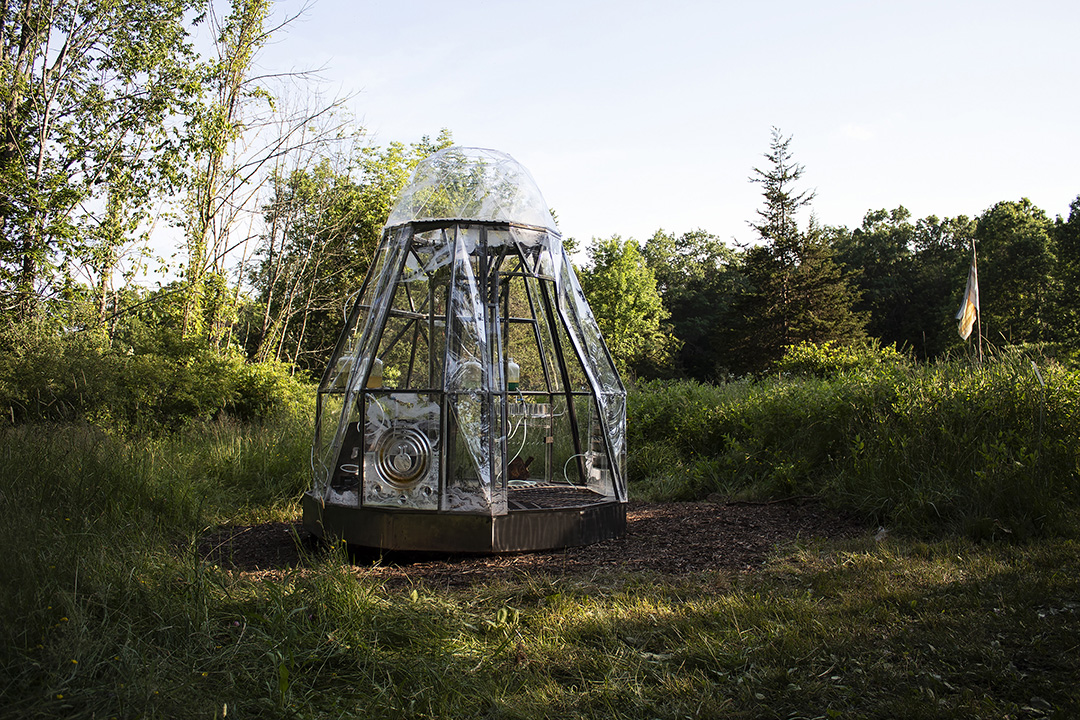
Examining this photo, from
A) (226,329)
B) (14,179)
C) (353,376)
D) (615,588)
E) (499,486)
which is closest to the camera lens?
(615,588)

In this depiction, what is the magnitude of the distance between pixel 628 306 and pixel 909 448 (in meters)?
27.9

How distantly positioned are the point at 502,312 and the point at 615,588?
10.5 ft

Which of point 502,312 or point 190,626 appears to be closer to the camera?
point 190,626

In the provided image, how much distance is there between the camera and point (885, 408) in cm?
644

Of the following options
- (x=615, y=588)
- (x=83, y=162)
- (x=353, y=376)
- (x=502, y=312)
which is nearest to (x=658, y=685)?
(x=615, y=588)

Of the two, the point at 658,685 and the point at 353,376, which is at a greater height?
the point at 353,376

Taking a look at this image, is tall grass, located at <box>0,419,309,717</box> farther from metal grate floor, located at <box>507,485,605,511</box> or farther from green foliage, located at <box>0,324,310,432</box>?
metal grate floor, located at <box>507,485,605,511</box>

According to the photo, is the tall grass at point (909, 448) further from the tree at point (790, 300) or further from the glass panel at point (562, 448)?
the tree at point (790, 300)

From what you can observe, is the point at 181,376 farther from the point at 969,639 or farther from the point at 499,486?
the point at 969,639

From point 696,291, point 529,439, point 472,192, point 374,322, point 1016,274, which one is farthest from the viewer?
point 696,291

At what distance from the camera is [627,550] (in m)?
4.84

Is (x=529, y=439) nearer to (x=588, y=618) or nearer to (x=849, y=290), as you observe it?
(x=588, y=618)

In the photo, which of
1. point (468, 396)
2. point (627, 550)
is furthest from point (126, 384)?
point (627, 550)

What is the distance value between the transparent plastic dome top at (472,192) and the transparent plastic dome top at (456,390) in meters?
0.01
